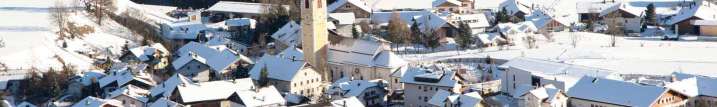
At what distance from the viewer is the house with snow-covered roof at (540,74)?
1753 cm

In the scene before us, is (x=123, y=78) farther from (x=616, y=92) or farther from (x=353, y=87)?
(x=616, y=92)

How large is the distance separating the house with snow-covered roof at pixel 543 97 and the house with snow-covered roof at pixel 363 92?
2.53 m

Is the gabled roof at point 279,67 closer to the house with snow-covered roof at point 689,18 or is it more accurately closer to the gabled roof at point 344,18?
the gabled roof at point 344,18

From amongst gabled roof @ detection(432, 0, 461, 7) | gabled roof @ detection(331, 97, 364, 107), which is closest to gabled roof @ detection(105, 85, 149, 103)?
gabled roof @ detection(331, 97, 364, 107)

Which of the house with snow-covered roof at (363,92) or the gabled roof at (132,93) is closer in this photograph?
the gabled roof at (132,93)

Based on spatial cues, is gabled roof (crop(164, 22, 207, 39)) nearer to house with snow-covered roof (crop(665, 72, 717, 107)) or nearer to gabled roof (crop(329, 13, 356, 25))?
gabled roof (crop(329, 13, 356, 25))

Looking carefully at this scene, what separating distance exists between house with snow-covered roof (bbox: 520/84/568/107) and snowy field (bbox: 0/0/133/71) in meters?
8.47

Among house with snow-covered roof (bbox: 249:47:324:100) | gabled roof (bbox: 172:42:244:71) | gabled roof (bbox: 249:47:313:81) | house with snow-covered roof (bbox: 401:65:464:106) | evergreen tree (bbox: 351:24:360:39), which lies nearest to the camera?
house with snow-covered roof (bbox: 401:65:464:106)

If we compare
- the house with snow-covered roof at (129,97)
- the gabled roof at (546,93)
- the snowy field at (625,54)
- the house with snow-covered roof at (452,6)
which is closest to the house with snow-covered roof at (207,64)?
Answer: the house with snow-covered roof at (129,97)

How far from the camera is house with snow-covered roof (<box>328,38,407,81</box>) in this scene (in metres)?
19.8

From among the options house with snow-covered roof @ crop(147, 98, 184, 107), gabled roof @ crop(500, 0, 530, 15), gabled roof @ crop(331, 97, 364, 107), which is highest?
gabled roof @ crop(500, 0, 530, 15)

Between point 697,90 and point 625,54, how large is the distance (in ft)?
20.0

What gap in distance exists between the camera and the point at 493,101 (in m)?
17.5

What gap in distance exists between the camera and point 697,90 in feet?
55.1
